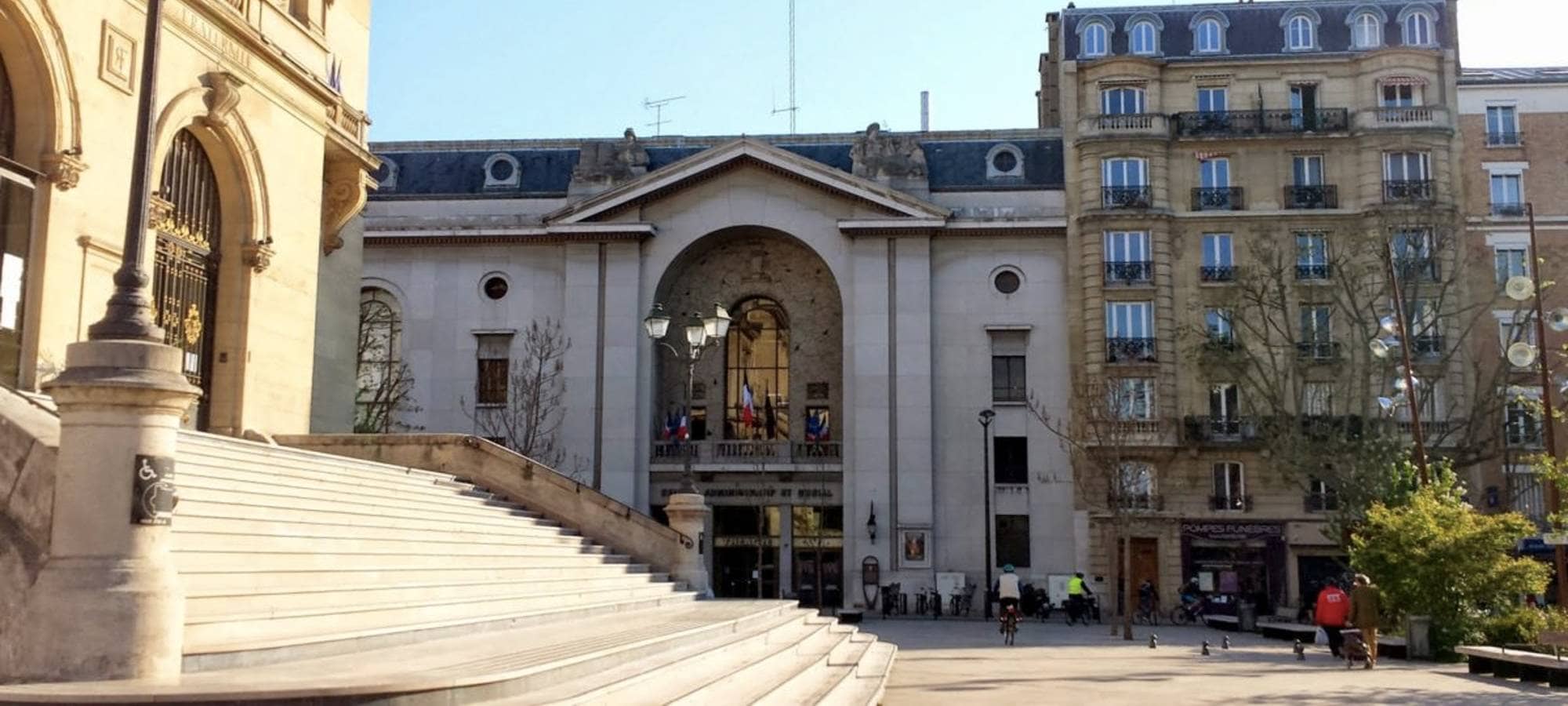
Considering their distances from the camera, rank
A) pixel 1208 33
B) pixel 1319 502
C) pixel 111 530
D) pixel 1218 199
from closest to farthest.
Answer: pixel 111 530 < pixel 1319 502 < pixel 1218 199 < pixel 1208 33

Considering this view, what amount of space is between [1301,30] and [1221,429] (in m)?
13.5

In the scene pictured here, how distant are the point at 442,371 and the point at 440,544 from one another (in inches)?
1203

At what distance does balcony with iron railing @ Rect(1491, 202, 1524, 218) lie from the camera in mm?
41938

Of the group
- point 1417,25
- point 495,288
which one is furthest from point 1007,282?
point 495,288

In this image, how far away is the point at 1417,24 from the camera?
142 ft

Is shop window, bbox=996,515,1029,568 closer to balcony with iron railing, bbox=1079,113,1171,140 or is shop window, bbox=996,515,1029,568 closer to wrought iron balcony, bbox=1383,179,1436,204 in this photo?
balcony with iron railing, bbox=1079,113,1171,140

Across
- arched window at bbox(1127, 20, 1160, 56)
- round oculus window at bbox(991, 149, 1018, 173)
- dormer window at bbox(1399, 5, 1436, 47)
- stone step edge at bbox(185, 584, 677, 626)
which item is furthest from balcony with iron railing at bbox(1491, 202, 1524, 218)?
stone step edge at bbox(185, 584, 677, 626)

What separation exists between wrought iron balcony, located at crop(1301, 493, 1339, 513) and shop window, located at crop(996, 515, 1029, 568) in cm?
814

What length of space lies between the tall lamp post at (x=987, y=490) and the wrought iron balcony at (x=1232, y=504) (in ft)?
21.8

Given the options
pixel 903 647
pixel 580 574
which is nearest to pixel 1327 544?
pixel 903 647

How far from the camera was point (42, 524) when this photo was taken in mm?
8125

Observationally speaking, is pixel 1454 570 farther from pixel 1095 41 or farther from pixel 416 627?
pixel 1095 41

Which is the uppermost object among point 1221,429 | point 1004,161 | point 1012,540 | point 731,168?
point 1004,161

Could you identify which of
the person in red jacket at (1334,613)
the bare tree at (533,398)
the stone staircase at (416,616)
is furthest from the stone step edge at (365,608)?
the bare tree at (533,398)
